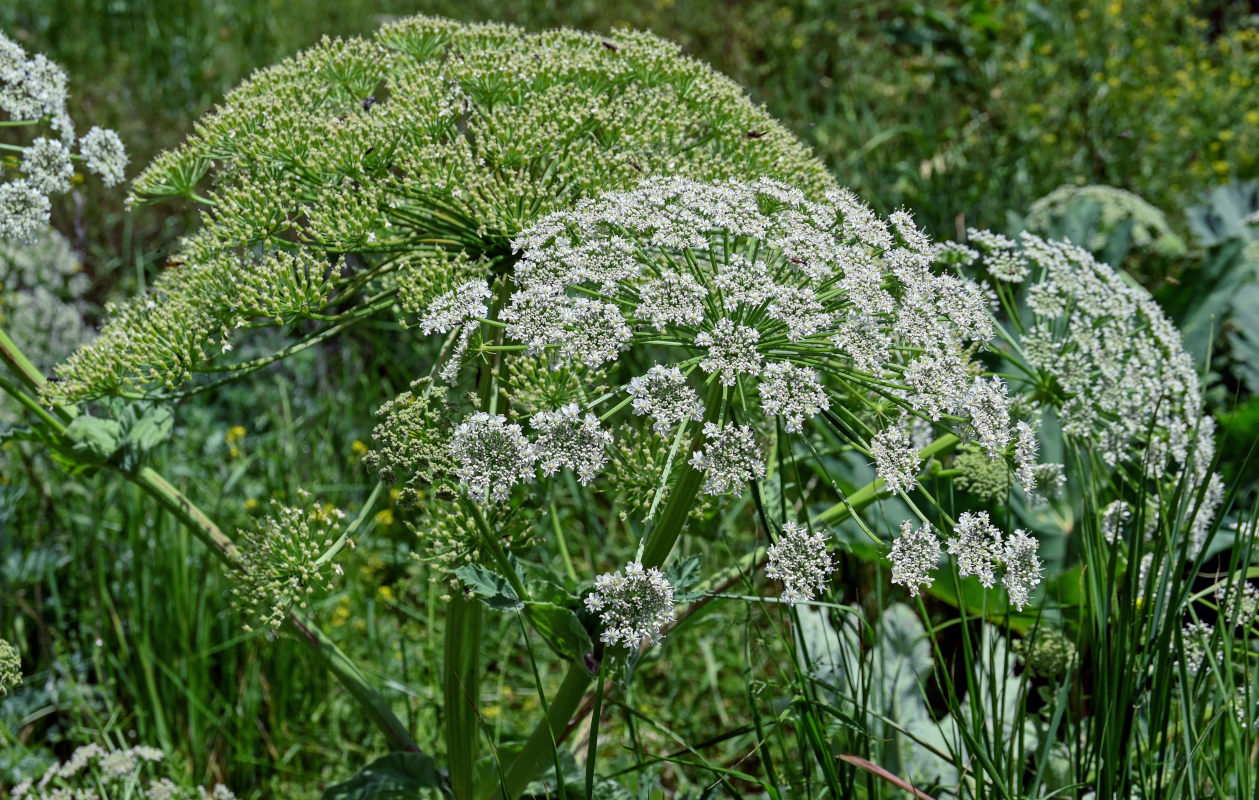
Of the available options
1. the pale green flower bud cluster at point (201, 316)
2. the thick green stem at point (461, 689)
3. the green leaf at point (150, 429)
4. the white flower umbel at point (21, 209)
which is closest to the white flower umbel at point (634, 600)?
the thick green stem at point (461, 689)

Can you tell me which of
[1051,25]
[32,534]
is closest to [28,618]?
[32,534]

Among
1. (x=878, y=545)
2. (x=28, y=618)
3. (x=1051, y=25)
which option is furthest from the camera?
(x=1051, y=25)

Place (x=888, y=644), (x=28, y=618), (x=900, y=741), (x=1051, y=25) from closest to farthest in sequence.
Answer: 1. (x=900, y=741)
2. (x=888, y=644)
3. (x=28, y=618)
4. (x=1051, y=25)

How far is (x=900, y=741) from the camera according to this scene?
3.50 m

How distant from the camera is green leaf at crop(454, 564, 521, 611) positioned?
2252 millimetres

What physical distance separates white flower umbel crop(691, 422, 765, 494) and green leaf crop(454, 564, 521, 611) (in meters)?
0.54

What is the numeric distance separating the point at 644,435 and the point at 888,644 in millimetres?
2099

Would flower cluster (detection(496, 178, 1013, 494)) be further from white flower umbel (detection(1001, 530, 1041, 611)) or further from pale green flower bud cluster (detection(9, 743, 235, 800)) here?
pale green flower bud cluster (detection(9, 743, 235, 800))

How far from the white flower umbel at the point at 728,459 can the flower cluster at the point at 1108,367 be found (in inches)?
43.6

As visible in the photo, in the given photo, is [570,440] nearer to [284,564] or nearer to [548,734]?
[284,564]

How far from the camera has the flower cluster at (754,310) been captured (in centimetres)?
204

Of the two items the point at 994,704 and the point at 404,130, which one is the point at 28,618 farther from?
the point at 994,704

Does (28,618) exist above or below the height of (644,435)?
below

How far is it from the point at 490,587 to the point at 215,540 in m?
1.01
